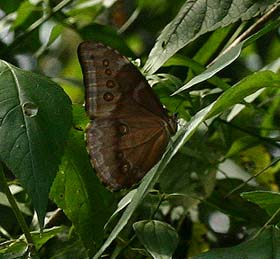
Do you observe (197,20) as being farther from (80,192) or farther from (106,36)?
(106,36)

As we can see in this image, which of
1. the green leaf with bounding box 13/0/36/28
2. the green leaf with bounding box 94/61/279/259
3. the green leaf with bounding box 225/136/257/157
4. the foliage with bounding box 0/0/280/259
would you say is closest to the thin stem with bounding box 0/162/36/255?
the foliage with bounding box 0/0/280/259

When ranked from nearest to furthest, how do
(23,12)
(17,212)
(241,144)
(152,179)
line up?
(152,179), (17,212), (241,144), (23,12)

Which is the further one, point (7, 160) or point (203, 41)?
point (203, 41)

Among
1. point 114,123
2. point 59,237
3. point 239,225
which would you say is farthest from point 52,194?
point 239,225

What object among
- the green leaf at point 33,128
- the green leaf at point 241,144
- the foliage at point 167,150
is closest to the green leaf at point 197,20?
the foliage at point 167,150

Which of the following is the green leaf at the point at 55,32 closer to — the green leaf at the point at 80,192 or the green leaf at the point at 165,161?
the green leaf at the point at 80,192

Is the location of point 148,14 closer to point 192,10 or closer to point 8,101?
point 192,10

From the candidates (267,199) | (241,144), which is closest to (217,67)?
(267,199)
